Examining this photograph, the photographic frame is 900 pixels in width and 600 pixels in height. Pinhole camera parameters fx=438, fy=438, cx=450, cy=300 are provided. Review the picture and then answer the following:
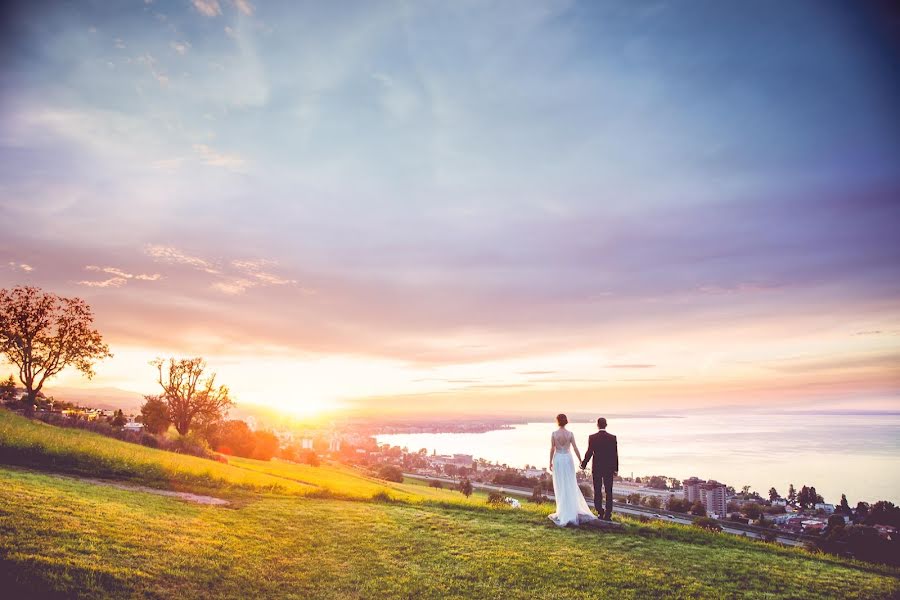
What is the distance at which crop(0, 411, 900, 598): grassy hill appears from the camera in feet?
25.8

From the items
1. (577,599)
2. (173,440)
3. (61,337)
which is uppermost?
(61,337)

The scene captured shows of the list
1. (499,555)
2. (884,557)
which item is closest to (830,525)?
(884,557)

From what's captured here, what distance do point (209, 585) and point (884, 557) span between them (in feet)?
53.2

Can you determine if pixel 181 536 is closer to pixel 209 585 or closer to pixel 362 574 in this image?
pixel 209 585

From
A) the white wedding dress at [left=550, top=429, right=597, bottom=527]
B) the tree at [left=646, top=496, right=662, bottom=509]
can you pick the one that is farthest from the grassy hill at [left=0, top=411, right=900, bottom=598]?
the tree at [left=646, top=496, right=662, bottom=509]

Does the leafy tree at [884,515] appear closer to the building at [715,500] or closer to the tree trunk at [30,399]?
the building at [715,500]

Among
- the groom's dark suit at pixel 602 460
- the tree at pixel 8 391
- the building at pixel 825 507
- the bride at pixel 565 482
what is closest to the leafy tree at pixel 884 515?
the building at pixel 825 507

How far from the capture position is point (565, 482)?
45.8 ft

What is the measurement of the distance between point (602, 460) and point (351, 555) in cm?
834

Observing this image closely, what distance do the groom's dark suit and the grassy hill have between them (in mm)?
1281

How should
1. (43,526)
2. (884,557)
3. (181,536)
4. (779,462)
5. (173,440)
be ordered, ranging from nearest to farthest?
(43,526), (181,536), (884,557), (173,440), (779,462)

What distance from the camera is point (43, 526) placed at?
8.77 metres

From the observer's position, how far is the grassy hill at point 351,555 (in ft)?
25.8

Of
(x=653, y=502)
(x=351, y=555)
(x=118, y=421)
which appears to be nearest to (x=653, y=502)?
(x=653, y=502)
